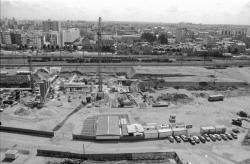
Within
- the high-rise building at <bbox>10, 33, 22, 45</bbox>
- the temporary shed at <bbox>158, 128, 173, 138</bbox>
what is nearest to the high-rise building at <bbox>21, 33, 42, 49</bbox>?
the high-rise building at <bbox>10, 33, 22, 45</bbox>

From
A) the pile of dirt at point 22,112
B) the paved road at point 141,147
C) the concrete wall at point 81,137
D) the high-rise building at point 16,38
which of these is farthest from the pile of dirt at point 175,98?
the high-rise building at point 16,38

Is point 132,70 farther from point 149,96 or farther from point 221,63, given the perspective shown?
point 221,63

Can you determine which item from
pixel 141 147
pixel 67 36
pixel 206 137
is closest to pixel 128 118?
pixel 141 147

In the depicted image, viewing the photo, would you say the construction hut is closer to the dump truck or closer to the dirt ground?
the dirt ground

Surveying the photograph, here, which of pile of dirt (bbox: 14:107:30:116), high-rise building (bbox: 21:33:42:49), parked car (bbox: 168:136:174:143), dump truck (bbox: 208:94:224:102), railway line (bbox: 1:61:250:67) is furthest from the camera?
high-rise building (bbox: 21:33:42:49)

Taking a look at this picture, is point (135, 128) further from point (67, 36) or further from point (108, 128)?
point (67, 36)

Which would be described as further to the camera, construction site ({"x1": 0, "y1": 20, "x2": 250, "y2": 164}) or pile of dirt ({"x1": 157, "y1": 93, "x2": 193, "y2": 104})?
pile of dirt ({"x1": 157, "y1": 93, "x2": 193, "y2": 104})

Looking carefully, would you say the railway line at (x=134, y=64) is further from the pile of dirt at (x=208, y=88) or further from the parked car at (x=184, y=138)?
the parked car at (x=184, y=138)
